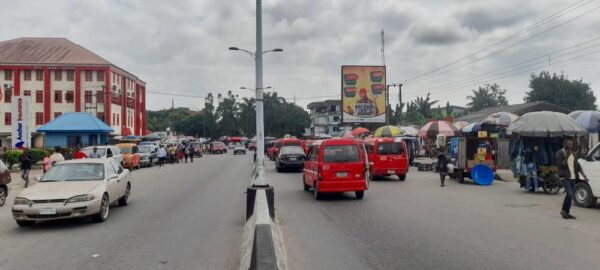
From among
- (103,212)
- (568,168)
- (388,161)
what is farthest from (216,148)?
(568,168)

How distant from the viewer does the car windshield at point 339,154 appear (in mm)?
15820

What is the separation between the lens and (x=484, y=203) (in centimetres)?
1469

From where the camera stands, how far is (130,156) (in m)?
33.9

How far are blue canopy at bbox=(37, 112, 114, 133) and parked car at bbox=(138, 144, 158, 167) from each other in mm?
8537

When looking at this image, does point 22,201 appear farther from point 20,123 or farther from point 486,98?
point 486,98

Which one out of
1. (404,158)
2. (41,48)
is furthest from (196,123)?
(404,158)

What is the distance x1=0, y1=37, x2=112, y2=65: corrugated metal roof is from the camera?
6906cm

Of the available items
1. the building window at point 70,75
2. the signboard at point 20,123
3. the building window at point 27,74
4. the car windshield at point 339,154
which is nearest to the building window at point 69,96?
the building window at point 70,75

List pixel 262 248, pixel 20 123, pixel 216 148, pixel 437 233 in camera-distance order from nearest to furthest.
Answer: pixel 262 248
pixel 437 233
pixel 20 123
pixel 216 148

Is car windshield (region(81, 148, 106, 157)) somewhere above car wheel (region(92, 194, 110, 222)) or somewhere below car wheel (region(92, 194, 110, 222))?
above

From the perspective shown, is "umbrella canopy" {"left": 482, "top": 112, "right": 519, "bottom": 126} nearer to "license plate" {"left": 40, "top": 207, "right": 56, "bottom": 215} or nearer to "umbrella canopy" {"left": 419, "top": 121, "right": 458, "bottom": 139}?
"umbrella canopy" {"left": 419, "top": 121, "right": 458, "bottom": 139}

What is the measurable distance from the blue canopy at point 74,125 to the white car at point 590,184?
40085 mm

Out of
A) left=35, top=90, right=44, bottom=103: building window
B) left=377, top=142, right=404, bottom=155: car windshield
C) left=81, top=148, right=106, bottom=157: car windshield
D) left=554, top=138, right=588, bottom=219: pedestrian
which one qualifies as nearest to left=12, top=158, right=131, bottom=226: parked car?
left=554, top=138, right=588, bottom=219: pedestrian

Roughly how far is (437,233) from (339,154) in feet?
21.1
